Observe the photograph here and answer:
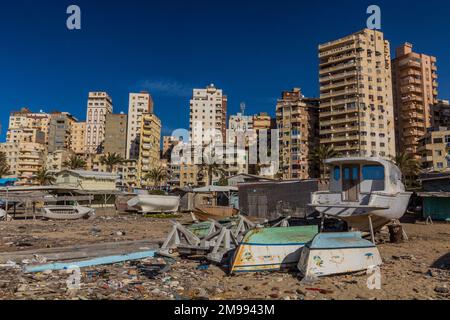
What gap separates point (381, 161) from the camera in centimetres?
1420

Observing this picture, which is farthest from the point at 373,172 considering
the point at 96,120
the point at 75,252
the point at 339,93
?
the point at 96,120

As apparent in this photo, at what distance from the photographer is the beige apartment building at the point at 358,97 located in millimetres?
77188

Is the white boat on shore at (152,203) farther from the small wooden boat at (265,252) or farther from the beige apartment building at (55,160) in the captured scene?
the beige apartment building at (55,160)

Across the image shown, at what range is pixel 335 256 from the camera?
9141 mm

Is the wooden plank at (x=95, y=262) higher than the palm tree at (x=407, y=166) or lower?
lower

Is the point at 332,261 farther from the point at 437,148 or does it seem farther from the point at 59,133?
the point at 59,133

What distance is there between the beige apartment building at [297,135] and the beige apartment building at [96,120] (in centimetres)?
8211

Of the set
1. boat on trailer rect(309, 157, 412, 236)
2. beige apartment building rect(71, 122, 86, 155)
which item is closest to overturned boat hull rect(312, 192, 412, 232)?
boat on trailer rect(309, 157, 412, 236)

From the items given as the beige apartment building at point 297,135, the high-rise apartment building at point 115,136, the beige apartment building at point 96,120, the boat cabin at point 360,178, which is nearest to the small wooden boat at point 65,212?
the boat cabin at point 360,178

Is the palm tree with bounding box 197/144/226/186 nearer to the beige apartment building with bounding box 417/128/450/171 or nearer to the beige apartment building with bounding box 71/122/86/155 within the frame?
the beige apartment building with bounding box 417/128/450/171

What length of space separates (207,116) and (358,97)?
6473 cm

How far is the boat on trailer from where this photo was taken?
43.0ft

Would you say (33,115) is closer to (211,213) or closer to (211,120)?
(211,120)

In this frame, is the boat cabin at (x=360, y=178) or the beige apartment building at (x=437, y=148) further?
the beige apartment building at (x=437, y=148)
